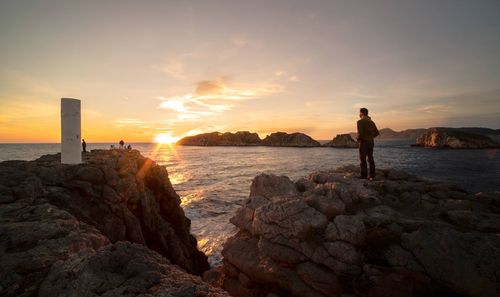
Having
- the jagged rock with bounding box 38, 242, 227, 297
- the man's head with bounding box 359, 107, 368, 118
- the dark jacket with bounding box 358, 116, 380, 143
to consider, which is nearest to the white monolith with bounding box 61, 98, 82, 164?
the jagged rock with bounding box 38, 242, 227, 297

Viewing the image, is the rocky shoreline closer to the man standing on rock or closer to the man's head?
the man standing on rock

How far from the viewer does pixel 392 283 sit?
5629mm

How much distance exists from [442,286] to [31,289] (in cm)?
801

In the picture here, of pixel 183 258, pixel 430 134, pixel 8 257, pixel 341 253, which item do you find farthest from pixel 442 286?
pixel 430 134

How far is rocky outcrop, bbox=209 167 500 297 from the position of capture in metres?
5.39

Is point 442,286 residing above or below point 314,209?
below

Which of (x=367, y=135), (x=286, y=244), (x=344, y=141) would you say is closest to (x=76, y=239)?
(x=286, y=244)

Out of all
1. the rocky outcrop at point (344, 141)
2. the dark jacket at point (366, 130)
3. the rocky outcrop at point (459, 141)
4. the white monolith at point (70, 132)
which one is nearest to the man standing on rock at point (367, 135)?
the dark jacket at point (366, 130)

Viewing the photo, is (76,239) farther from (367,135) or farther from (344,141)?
(344,141)

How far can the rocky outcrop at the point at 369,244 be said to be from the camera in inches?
212

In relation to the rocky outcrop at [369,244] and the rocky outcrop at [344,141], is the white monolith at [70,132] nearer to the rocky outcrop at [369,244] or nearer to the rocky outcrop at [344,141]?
the rocky outcrop at [369,244]

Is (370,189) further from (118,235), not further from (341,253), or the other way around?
(118,235)

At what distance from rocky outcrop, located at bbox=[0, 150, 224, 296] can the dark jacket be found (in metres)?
9.26

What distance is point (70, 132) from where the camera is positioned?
1239 cm
